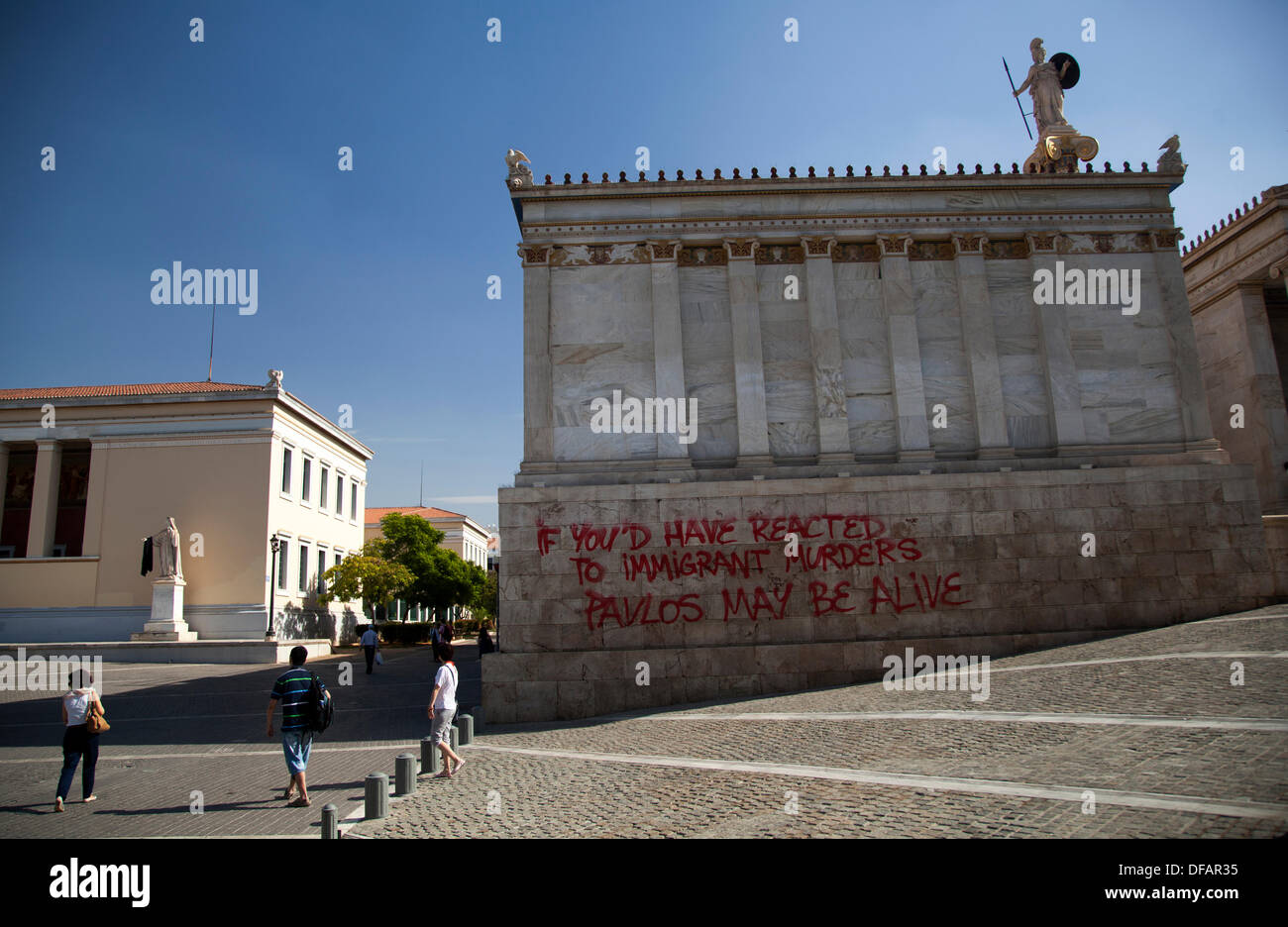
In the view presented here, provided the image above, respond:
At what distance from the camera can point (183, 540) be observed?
4038 centimetres

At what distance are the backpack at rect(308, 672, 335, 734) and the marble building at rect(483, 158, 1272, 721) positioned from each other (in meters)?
6.46

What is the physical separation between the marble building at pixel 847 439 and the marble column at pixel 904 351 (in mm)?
66

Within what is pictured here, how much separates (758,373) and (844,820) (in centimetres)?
1356

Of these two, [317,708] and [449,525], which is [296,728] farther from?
[449,525]

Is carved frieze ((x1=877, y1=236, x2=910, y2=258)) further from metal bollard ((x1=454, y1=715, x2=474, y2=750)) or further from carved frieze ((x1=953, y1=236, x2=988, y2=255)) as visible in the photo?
metal bollard ((x1=454, y1=715, x2=474, y2=750))

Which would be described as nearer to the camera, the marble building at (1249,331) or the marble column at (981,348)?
the marble column at (981,348)

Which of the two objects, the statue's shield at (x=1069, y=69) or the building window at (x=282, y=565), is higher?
the statue's shield at (x=1069, y=69)

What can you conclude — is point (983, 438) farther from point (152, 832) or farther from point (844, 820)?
point (152, 832)

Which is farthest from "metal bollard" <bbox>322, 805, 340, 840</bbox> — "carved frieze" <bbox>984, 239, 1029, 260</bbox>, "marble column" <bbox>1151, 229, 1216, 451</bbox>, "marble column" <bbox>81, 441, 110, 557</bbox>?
"marble column" <bbox>81, 441, 110, 557</bbox>

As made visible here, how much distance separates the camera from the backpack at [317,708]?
34.7 ft

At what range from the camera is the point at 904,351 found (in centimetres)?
2022

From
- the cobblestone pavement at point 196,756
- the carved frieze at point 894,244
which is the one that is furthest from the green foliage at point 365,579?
the carved frieze at point 894,244

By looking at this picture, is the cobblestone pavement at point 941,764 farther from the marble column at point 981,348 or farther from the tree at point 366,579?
the tree at point 366,579

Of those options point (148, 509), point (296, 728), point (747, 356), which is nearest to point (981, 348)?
point (747, 356)
